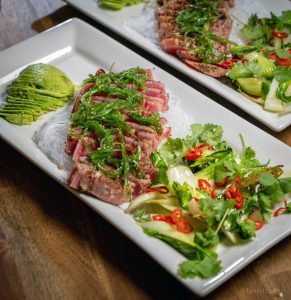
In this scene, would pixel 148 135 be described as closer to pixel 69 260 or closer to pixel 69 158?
pixel 69 158

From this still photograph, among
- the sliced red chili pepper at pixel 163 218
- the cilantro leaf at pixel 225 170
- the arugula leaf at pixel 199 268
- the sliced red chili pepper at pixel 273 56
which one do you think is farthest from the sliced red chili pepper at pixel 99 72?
the arugula leaf at pixel 199 268

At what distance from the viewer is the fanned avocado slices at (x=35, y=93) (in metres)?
3.50

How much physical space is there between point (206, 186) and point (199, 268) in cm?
60

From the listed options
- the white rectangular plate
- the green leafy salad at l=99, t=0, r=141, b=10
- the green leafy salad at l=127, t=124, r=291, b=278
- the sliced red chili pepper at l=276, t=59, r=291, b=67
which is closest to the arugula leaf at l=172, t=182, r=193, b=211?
the green leafy salad at l=127, t=124, r=291, b=278

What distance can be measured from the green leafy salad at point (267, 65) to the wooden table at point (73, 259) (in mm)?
1178

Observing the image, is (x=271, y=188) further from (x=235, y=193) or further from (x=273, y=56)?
(x=273, y=56)

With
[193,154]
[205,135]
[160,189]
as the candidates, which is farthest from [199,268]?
[205,135]

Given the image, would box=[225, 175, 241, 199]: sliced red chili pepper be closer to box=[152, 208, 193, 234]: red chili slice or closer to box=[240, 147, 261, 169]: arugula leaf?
box=[240, 147, 261, 169]: arugula leaf

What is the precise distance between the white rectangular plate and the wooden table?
38.5 inches

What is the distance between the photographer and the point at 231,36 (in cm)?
443

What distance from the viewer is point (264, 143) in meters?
3.28

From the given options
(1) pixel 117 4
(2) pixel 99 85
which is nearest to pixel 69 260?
(2) pixel 99 85

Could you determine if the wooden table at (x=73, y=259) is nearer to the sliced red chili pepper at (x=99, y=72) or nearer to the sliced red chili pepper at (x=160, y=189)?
the sliced red chili pepper at (x=160, y=189)

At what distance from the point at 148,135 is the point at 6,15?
236 cm
